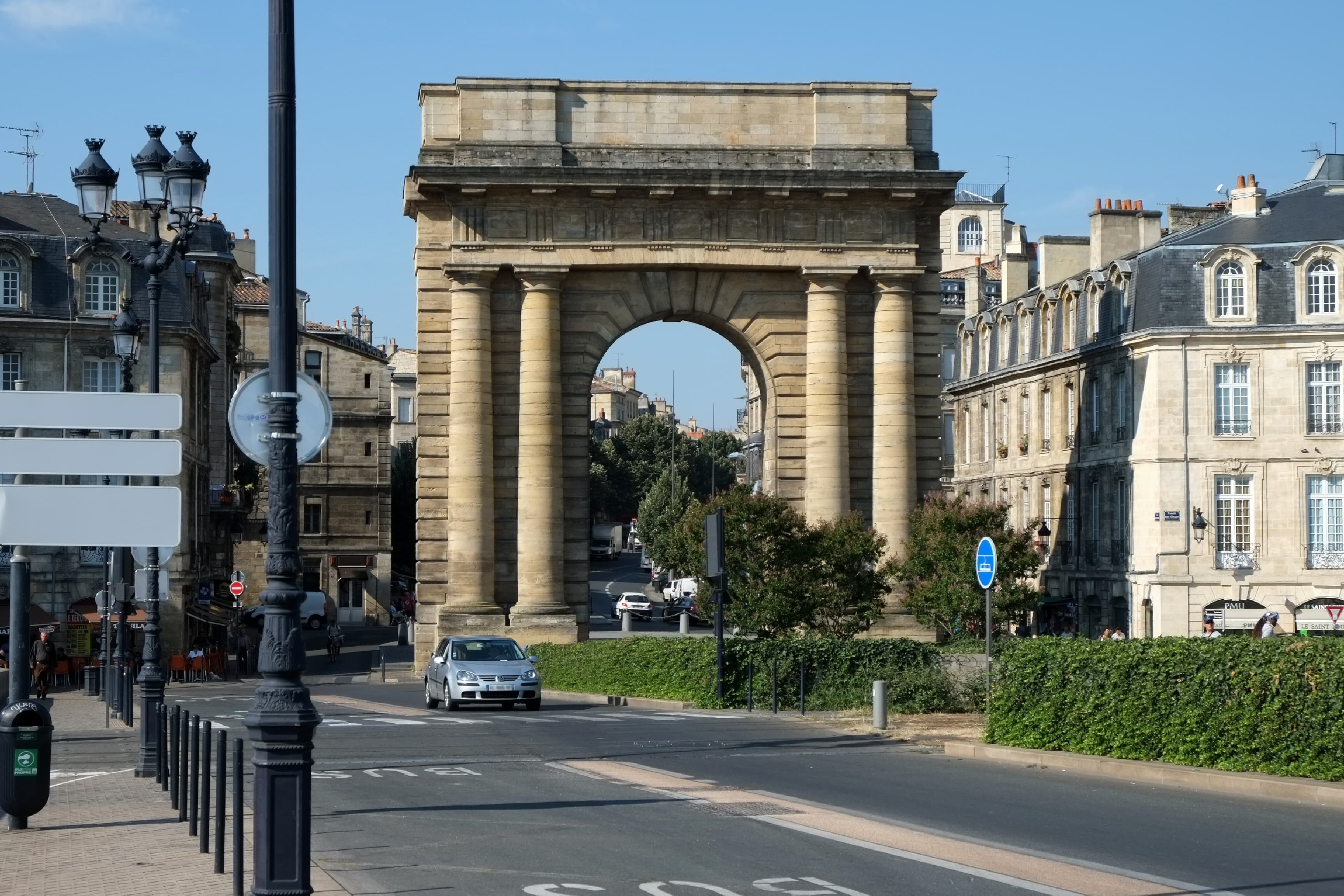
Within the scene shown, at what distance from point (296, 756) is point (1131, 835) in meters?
7.67

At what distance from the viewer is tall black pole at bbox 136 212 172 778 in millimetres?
20812

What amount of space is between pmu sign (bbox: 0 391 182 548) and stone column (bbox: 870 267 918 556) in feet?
112

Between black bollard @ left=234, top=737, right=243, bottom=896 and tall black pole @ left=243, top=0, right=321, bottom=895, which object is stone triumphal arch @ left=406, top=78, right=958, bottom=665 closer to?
black bollard @ left=234, top=737, right=243, bottom=896

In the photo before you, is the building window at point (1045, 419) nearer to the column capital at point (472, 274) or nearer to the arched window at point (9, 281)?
the column capital at point (472, 274)

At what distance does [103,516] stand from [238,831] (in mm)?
2099

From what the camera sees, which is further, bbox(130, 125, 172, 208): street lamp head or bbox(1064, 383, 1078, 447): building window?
bbox(1064, 383, 1078, 447): building window

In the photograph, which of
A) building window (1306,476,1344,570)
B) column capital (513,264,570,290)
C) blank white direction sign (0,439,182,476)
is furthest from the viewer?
building window (1306,476,1344,570)

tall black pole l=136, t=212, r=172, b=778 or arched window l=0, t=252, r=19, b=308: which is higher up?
arched window l=0, t=252, r=19, b=308

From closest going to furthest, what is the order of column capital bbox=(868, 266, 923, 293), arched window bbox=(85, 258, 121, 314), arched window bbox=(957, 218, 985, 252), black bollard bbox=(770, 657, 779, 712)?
black bollard bbox=(770, 657, 779, 712) → column capital bbox=(868, 266, 923, 293) → arched window bbox=(85, 258, 121, 314) → arched window bbox=(957, 218, 985, 252)

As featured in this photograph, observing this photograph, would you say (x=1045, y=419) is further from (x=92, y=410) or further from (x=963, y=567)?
(x=92, y=410)

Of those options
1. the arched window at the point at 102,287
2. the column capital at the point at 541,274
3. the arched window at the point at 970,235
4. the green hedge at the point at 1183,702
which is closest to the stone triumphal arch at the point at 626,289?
the column capital at the point at 541,274

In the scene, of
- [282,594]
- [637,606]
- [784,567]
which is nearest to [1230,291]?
[784,567]

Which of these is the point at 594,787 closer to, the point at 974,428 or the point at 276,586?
the point at 276,586

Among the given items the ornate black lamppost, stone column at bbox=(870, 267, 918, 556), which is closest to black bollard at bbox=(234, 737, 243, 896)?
the ornate black lamppost
